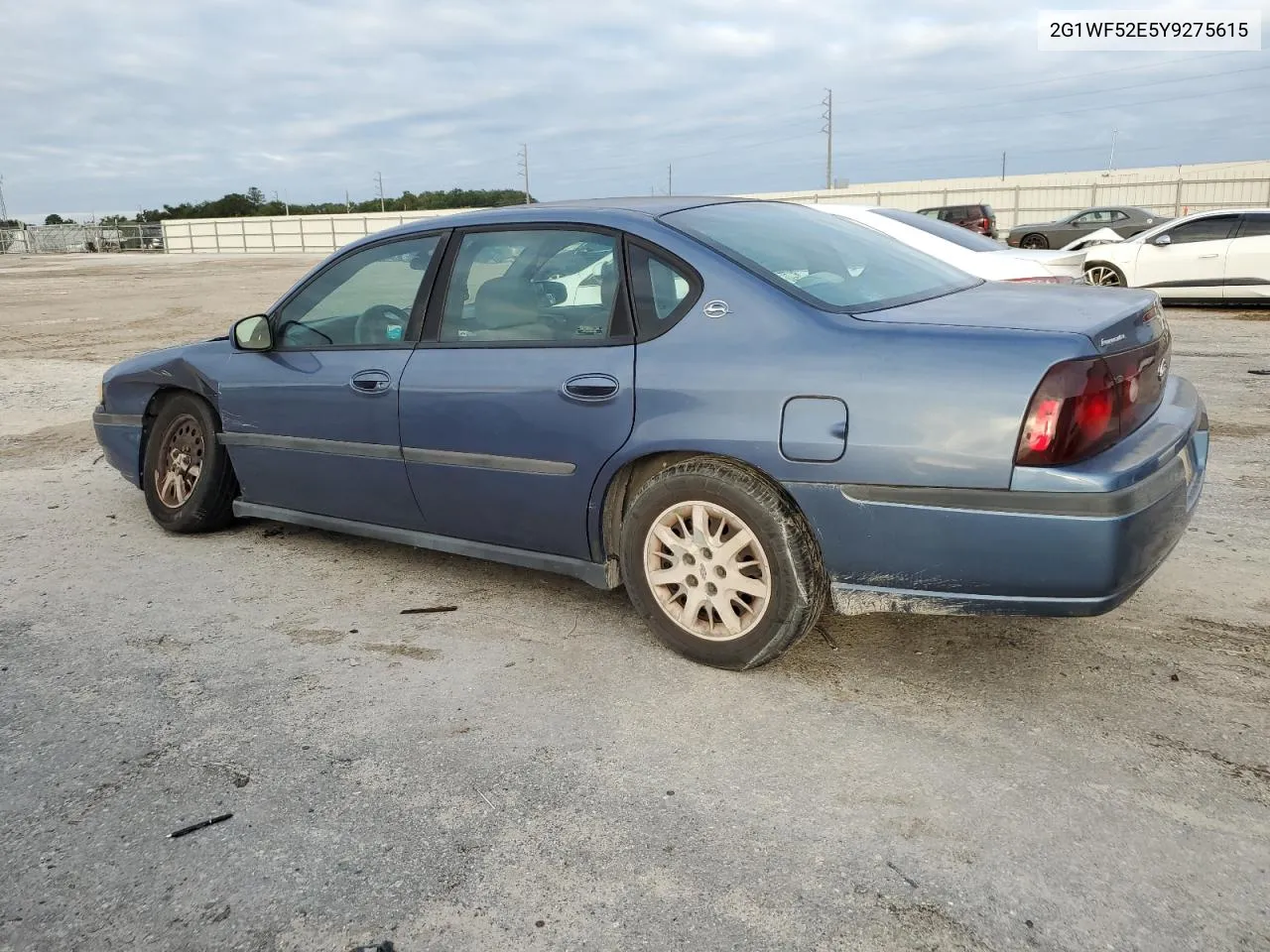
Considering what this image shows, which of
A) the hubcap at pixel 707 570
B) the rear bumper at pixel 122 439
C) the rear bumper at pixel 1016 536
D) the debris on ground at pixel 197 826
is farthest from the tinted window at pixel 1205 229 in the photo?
the debris on ground at pixel 197 826

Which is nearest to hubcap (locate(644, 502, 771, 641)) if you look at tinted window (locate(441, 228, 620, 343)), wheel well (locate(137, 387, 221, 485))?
tinted window (locate(441, 228, 620, 343))

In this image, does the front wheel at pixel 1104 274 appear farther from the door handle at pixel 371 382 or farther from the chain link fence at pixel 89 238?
the chain link fence at pixel 89 238

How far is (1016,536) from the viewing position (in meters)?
2.91

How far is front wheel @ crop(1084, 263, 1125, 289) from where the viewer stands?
1476 centimetres

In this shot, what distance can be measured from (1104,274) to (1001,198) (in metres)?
25.6

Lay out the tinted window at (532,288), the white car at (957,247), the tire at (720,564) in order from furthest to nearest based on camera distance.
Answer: the white car at (957,247), the tinted window at (532,288), the tire at (720,564)

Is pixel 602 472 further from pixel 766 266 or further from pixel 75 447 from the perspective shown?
pixel 75 447

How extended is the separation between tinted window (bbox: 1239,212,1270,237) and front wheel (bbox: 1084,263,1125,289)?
5.12ft

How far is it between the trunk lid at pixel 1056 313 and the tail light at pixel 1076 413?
77mm

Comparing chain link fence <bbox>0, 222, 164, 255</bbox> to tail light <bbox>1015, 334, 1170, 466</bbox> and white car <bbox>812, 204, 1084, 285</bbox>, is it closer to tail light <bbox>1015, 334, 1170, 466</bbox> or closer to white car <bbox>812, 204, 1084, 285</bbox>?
white car <bbox>812, 204, 1084, 285</bbox>

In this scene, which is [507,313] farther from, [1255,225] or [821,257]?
[1255,225]

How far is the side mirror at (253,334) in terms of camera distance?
4.67 m

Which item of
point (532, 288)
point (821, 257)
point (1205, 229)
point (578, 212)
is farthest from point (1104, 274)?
point (532, 288)

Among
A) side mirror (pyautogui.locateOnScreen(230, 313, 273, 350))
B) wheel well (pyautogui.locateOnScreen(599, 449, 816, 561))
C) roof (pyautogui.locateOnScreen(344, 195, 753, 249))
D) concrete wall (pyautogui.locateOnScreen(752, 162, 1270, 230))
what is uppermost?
concrete wall (pyautogui.locateOnScreen(752, 162, 1270, 230))
